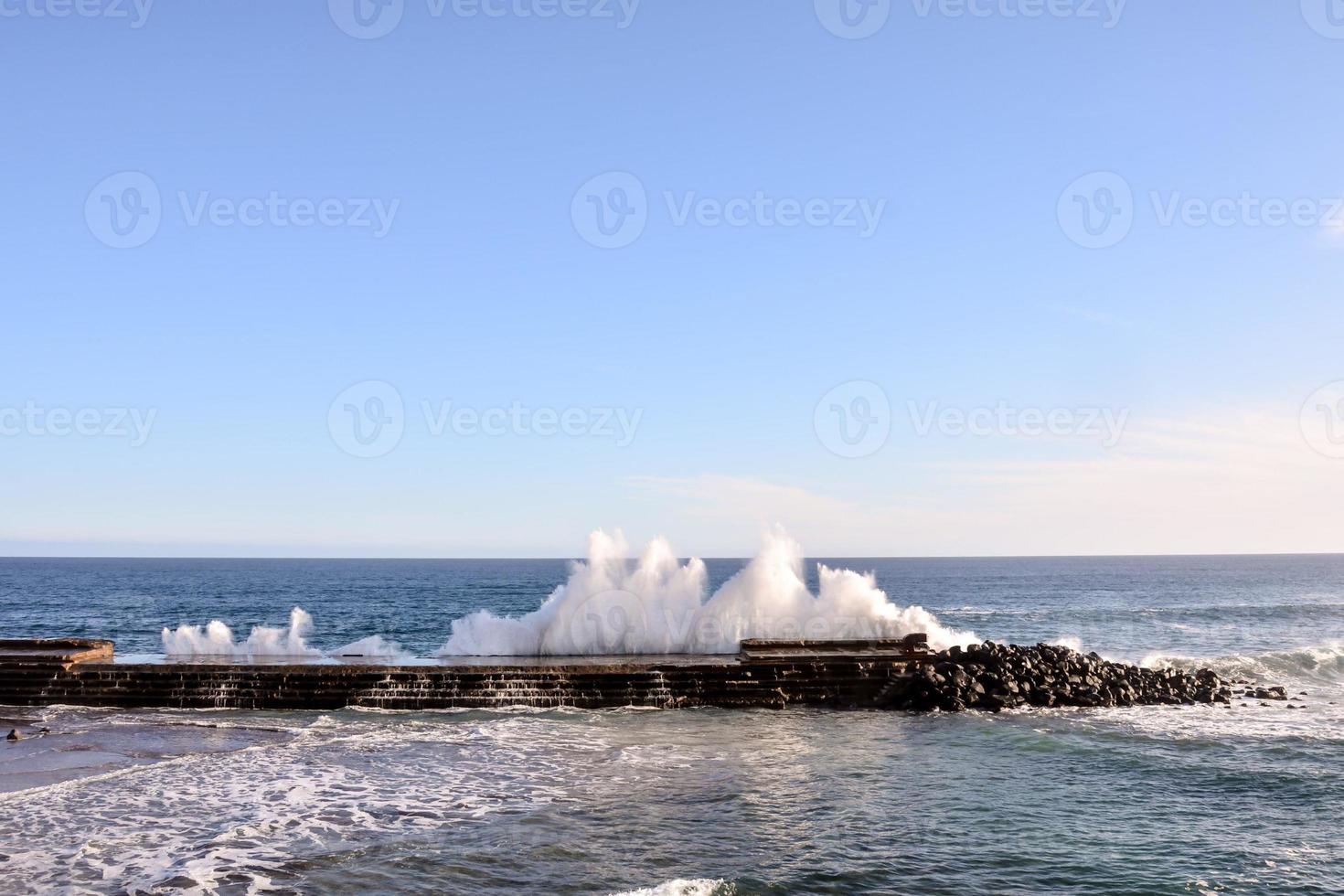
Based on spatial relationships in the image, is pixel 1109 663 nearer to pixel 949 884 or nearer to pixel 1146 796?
pixel 1146 796

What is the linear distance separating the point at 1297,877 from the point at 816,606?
2233cm

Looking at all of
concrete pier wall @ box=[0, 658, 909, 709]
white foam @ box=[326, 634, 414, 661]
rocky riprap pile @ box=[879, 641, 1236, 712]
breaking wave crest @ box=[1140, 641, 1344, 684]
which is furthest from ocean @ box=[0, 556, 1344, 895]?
white foam @ box=[326, 634, 414, 661]

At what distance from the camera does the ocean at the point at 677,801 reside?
11.6 meters

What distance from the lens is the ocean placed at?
11.6 meters

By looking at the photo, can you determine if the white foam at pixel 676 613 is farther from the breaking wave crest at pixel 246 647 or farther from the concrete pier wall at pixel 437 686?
the concrete pier wall at pixel 437 686

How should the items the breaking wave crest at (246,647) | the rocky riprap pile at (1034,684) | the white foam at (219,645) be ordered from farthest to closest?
the white foam at (219,645)
the breaking wave crest at (246,647)
the rocky riprap pile at (1034,684)

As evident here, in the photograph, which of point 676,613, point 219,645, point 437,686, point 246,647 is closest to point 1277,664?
point 676,613

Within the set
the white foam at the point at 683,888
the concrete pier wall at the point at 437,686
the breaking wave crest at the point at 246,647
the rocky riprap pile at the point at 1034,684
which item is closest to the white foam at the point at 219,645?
the breaking wave crest at the point at 246,647

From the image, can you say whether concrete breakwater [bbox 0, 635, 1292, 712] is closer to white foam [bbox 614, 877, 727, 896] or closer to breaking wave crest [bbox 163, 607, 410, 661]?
breaking wave crest [bbox 163, 607, 410, 661]

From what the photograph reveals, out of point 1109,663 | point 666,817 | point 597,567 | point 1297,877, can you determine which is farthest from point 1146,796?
point 597,567

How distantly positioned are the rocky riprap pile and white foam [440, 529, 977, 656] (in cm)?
612

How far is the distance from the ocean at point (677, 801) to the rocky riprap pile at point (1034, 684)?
2.91 ft

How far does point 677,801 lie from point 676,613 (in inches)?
662

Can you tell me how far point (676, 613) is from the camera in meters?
31.4
